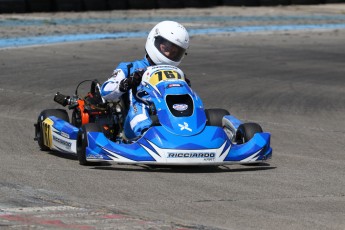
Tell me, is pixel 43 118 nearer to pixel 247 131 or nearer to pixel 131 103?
pixel 131 103

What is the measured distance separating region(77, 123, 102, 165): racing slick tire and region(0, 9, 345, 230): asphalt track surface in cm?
15

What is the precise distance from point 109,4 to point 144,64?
61.4 feet

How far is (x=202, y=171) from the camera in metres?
8.55

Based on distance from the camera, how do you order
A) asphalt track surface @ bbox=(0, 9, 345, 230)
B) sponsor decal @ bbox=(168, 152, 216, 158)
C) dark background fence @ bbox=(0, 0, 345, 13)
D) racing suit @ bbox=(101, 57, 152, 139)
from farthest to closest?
dark background fence @ bbox=(0, 0, 345, 13) < racing suit @ bbox=(101, 57, 152, 139) < sponsor decal @ bbox=(168, 152, 216, 158) < asphalt track surface @ bbox=(0, 9, 345, 230)

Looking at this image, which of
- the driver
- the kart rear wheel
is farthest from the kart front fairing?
the driver

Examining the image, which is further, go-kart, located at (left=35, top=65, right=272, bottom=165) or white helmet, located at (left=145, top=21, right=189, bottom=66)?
white helmet, located at (left=145, top=21, right=189, bottom=66)

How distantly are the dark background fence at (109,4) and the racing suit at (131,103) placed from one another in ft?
53.9

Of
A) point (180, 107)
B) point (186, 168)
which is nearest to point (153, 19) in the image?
point (180, 107)

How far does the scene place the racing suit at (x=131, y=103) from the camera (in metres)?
8.89

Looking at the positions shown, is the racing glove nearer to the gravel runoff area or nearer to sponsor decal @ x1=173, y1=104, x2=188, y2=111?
sponsor decal @ x1=173, y1=104, x2=188, y2=111

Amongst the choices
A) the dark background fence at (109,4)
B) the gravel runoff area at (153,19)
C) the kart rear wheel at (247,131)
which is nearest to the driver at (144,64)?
the kart rear wheel at (247,131)

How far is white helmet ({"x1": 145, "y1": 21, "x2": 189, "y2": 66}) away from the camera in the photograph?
9539 mm

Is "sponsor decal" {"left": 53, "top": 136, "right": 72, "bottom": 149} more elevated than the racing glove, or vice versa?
the racing glove

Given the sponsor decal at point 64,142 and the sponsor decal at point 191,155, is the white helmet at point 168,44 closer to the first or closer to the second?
the sponsor decal at point 64,142
